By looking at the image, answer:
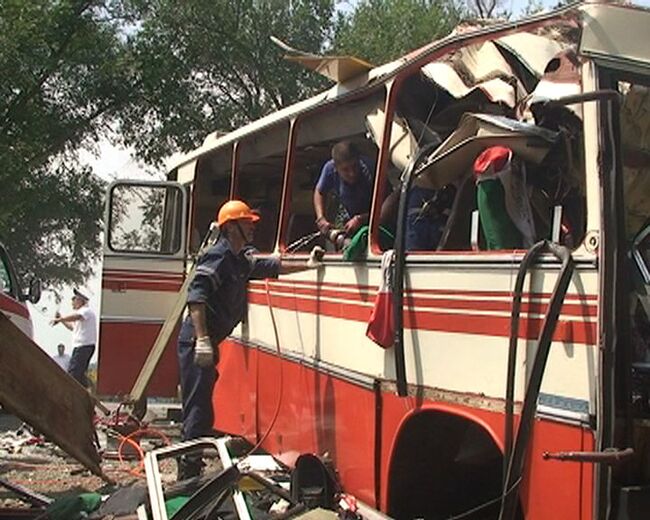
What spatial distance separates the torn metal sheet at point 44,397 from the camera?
15.6 ft

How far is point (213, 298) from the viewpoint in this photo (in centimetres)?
700

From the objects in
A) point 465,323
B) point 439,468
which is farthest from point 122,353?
point 465,323

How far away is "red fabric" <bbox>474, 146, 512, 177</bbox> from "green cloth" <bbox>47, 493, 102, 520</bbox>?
2824 mm

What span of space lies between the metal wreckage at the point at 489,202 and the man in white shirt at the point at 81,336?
266 inches

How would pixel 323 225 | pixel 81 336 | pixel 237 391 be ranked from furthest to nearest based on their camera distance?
1. pixel 81 336
2. pixel 237 391
3. pixel 323 225

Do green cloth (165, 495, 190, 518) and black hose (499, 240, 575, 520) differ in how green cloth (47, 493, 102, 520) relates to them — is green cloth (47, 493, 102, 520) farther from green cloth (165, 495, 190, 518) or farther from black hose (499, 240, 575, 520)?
black hose (499, 240, 575, 520)

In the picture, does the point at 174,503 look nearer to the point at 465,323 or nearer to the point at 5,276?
the point at 465,323

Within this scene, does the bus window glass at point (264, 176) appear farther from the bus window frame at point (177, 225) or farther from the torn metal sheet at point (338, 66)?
the bus window frame at point (177, 225)

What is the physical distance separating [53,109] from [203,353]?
1669 centimetres

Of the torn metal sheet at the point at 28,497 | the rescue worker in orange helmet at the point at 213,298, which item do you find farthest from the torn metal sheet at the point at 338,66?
the torn metal sheet at the point at 28,497

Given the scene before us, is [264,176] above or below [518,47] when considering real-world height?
below

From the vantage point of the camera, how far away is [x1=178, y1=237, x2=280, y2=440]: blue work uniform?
22.6 feet

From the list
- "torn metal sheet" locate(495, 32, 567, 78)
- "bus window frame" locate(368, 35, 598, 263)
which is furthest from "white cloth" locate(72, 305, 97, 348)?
"torn metal sheet" locate(495, 32, 567, 78)

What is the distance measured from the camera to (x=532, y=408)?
3889mm
